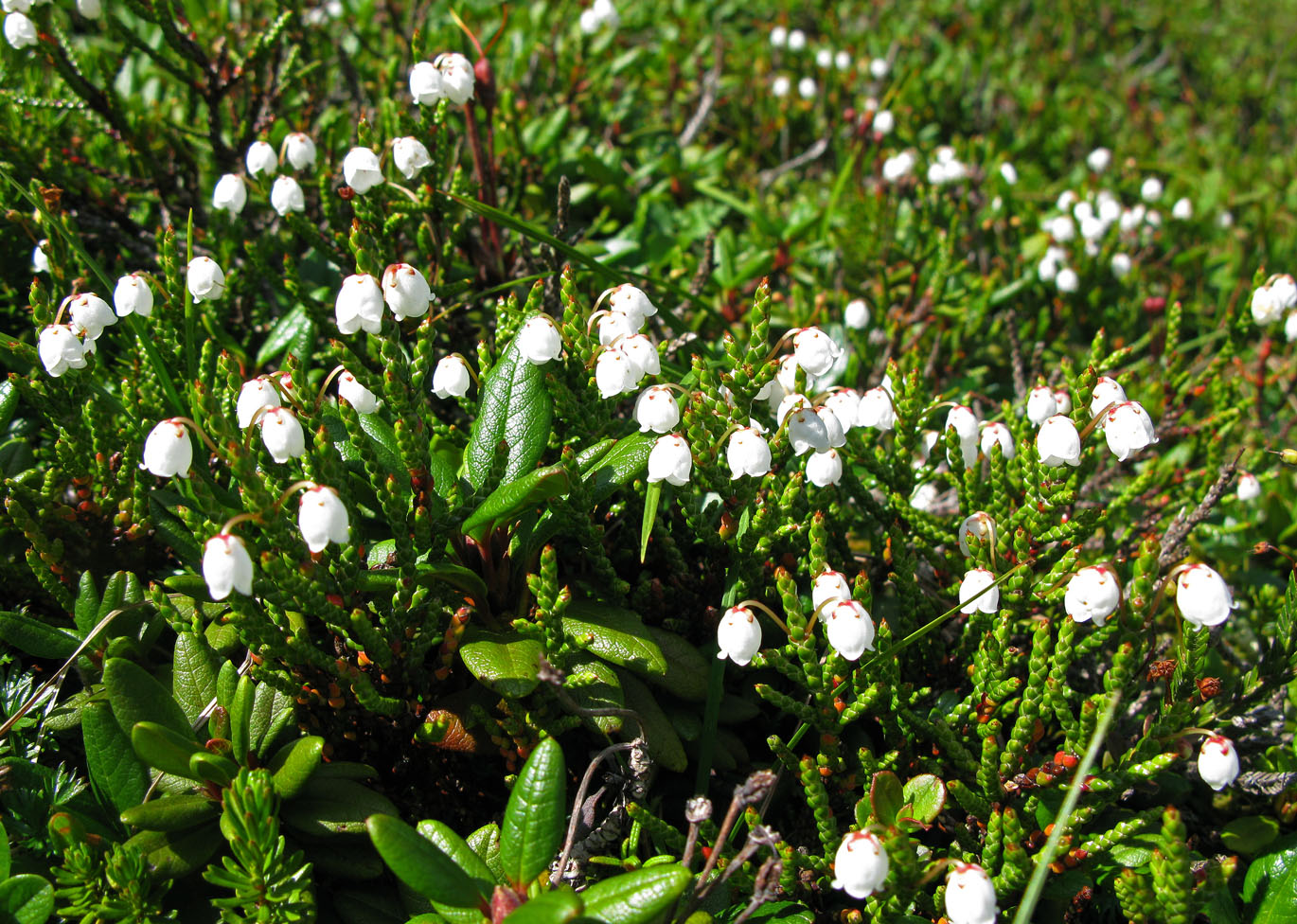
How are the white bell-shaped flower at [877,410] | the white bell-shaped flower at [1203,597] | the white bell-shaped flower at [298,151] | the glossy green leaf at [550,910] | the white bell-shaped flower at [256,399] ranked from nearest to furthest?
the glossy green leaf at [550,910] < the white bell-shaped flower at [1203,597] < the white bell-shaped flower at [256,399] < the white bell-shaped flower at [877,410] < the white bell-shaped flower at [298,151]

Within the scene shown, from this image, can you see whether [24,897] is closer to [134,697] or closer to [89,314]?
[134,697]

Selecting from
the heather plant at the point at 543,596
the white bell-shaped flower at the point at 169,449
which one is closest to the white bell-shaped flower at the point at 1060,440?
the heather plant at the point at 543,596

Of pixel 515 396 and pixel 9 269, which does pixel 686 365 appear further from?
pixel 9 269

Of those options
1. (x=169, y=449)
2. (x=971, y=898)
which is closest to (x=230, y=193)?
(x=169, y=449)

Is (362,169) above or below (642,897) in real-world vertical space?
above

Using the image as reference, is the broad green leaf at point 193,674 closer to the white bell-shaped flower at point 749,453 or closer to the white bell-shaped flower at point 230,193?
the white bell-shaped flower at point 749,453

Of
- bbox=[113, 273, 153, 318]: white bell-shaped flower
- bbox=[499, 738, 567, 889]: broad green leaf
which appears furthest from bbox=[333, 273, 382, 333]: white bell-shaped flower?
bbox=[499, 738, 567, 889]: broad green leaf

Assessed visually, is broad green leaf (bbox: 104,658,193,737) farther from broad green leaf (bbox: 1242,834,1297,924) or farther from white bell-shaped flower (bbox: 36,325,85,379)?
broad green leaf (bbox: 1242,834,1297,924)
